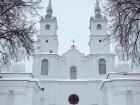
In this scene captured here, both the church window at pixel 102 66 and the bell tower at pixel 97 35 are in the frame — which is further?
the bell tower at pixel 97 35

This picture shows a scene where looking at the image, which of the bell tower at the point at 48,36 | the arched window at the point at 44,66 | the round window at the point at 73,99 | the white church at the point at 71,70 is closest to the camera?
the white church at the point at 71,70

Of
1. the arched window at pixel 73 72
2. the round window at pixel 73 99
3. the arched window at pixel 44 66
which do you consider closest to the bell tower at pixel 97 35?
the arched window at pixel 73 72

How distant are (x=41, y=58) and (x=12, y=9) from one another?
1005 inches

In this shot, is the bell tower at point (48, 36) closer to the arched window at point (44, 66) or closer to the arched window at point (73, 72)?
the arched window at point (44, 66)

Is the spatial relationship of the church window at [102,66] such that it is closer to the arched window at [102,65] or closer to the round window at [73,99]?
the arched window at [102,65]

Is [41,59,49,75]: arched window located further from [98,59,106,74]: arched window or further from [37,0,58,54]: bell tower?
[98,59,106,74]: arched window

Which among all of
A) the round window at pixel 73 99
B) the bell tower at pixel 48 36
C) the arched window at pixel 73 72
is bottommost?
the round window at pixel 73 99

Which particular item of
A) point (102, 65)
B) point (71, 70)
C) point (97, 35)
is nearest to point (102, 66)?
point (102, 65)

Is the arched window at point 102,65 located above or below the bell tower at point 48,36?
below

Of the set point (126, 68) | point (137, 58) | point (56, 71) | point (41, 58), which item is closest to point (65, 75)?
point (56, 71)

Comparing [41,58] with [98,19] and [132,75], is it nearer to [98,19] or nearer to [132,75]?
[98,19]

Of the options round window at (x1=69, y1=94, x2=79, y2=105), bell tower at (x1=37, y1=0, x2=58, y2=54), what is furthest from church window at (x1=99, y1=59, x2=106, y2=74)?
bell tower at (x1=37, y1=0, x2=58, y2=54)

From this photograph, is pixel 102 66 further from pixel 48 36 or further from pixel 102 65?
pixel 48 36

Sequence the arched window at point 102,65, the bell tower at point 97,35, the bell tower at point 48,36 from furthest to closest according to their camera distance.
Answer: the bell tower at point 48,36
the bell tower at point 97,35
the arched window at point 102,65
